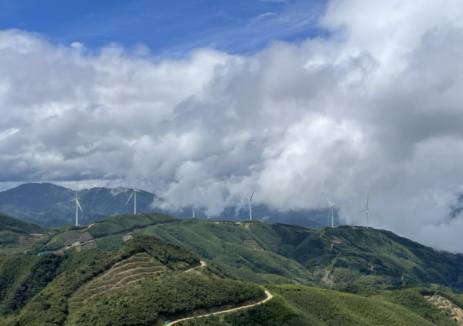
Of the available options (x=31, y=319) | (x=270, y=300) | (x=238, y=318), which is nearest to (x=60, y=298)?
(x=31, y=319)

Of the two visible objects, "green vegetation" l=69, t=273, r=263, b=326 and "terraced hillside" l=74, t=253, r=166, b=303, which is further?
"terraced hillside" l=74, t=253, r=166, b=303

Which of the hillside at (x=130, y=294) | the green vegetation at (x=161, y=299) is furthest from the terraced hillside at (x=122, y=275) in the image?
the green vegetation at (x=161, y=299)

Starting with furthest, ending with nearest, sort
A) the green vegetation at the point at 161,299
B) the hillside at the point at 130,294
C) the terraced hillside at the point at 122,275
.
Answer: the terraced hillside at the point at 122,275
the hillside at the point at 130,294
the green vegetation at the point at 161,299

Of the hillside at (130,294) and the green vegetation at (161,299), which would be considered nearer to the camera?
the green vegetation at (161,299)

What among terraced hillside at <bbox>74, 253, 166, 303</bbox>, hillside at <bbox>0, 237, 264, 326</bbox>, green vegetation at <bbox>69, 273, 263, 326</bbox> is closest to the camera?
green vegetation at <bbox>69, 273, 263, 326</bbox>

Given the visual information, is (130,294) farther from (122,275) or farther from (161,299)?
(122,275)

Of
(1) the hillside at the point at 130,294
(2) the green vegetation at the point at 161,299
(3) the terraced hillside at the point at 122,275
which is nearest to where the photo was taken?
(2) the green vegetation at the point at 161,299

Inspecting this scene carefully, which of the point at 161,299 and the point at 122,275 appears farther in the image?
the point at 122,275

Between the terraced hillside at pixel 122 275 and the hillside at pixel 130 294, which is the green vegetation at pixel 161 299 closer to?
the hillside at pixel 130 294

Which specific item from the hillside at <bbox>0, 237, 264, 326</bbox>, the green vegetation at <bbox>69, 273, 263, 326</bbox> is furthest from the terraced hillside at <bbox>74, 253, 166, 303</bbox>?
the green vegetation at <bbox>69, 273, 263, 326</bbox>

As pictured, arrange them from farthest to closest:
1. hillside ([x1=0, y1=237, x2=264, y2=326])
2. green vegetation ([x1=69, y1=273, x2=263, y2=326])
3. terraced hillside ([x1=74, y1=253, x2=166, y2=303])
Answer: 1. terraced hillside ([x1=74, y1=253, x2=166, y2=303])
2. hillside ([x1=0, y1=237, x2=264, y2=326])
3. green vegetation ([x1=69, y1=273, x2=263, y2=326])

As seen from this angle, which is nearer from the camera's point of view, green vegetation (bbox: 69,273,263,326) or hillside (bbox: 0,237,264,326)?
green vegetation (bbox: 69,273,263,326)

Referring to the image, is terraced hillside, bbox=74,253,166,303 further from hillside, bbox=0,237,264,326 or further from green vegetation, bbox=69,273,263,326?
green vegetation, bbox=69,273,263,326

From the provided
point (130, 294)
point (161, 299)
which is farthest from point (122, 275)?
point (161, 299)
